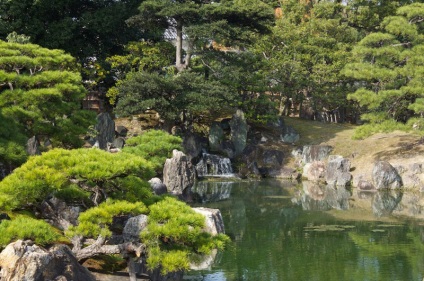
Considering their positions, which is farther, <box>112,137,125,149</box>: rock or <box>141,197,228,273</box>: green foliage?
<box>112,137,125,149</box>: rock

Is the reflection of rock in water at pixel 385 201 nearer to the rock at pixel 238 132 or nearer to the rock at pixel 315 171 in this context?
the rock at pixel 315 171

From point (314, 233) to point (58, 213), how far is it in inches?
332

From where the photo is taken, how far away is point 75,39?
28.8 meters

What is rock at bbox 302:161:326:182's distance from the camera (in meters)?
25.3

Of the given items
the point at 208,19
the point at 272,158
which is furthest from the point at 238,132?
the point at 208,19

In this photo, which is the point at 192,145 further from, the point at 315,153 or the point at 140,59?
the point at 315,153

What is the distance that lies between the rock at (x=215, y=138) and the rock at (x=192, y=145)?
0.88 m

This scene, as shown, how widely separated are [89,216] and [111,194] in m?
0.99

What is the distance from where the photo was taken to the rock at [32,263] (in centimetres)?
670

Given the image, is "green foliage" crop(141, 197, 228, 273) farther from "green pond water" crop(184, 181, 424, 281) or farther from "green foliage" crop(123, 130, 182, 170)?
"green foliage" crop(123, 130, 182, 170)

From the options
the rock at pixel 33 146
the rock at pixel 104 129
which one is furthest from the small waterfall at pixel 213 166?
the rock at pixel 33 146

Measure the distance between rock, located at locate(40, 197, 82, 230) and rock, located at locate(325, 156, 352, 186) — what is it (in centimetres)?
1692

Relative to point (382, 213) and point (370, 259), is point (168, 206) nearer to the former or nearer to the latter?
point (370, 259)

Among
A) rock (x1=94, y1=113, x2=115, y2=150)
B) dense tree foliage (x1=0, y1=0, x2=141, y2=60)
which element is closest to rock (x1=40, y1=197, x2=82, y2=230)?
rock (x1=94, y1=113, x2=115, y2=150)
